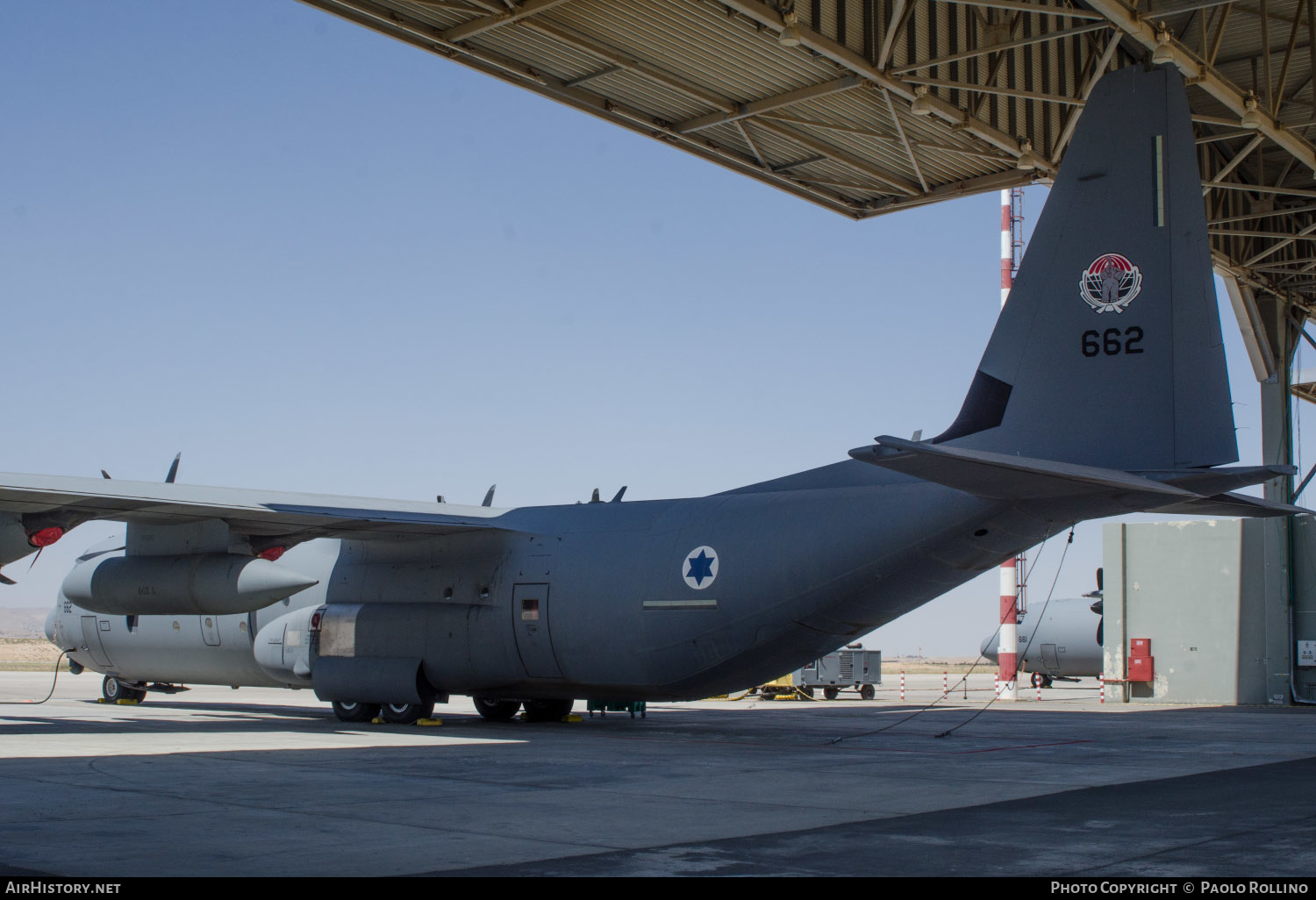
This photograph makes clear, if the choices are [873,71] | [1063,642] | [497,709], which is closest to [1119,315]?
[873,71]

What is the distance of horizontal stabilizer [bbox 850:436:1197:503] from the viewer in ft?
35.1

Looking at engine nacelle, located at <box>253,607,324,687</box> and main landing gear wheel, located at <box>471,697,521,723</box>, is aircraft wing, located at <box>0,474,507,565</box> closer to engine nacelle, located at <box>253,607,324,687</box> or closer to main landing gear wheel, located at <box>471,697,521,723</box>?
engine nacelle, located at <box>253,607,324,687</box>

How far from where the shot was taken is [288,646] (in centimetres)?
1956

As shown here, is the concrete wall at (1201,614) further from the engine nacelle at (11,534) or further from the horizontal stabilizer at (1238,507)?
the engine nacelle at (11,534)

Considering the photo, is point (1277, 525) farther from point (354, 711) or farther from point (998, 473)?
point (354, 711)

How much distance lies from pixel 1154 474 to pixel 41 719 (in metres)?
17.0

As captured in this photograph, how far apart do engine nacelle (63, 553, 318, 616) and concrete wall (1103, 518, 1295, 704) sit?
21.3m

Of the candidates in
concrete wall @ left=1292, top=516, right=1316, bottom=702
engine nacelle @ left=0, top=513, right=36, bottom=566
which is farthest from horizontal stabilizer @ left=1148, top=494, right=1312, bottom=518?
concrete wall @ left=1292, top=516, right=1316, bottom=702

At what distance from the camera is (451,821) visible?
848 centimetres

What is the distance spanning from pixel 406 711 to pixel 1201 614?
66.7ft

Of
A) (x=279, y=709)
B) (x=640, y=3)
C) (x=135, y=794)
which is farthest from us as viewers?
(x=279, y=709)
